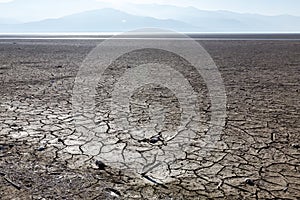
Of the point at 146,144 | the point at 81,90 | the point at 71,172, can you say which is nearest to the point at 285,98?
the point at 146,144

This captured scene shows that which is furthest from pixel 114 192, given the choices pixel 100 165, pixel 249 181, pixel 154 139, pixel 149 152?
pixel 154 139

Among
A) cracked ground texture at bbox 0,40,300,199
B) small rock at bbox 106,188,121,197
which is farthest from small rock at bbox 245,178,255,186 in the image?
small rock at bbox 106,188,121,197

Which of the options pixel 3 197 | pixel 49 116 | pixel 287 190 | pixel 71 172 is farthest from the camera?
pixel 49 116

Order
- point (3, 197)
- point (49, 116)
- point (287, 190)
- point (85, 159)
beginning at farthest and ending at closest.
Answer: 1. point (49, 116)
2. point (85, 159)
3. point (287, 190)
4. point (3, 197)

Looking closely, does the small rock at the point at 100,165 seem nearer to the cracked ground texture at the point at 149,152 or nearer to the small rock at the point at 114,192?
the cracked ground texture at the point at 149,152

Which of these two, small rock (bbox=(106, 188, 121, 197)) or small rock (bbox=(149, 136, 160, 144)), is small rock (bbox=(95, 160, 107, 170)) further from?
small rock (bbox=(149, 136, 160, 144))

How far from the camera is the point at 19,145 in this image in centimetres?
314

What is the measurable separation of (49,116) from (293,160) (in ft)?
9.92

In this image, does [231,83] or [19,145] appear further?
[231,83]

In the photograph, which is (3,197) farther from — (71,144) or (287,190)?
(287,190)

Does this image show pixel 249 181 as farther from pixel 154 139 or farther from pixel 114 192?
pixel 154 139

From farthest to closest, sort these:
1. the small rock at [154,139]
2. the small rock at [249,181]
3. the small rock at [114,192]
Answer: the small rock at [154,139]
the small rock at [249,181]
the small rock at [114,192]

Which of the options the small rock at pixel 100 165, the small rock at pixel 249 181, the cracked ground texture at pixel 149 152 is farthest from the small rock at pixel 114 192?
the small rock at pixel 249 181

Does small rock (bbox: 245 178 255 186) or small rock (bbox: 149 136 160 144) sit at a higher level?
small rock (bbox: 149 136 160 144)
